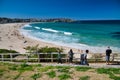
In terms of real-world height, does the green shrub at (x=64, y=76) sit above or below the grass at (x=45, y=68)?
below

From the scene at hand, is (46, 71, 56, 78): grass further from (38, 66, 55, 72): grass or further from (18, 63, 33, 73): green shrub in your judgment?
(18, 63, 33, 73): green shrub

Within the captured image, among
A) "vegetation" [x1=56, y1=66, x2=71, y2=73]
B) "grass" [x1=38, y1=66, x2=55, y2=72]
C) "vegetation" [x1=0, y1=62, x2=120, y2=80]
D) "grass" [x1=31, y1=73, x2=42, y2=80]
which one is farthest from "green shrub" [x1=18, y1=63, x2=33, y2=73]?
"vegetation" [x1=56, y1=66, x2=71, y2=73]

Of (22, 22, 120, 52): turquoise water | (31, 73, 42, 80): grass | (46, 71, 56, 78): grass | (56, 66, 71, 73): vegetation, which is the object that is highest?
(22, 22, 120, 52): turquoise water

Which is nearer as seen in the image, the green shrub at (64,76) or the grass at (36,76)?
the green shrub at (64,76)

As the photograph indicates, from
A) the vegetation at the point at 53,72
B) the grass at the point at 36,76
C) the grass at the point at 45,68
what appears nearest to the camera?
the vegetation at the point at 53,72

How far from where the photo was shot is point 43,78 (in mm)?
13562

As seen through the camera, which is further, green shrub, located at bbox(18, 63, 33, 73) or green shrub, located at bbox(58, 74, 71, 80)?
green shrub, located at bbox(18, 63, 33, 73)

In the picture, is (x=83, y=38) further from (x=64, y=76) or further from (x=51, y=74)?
(x=64, y=76)

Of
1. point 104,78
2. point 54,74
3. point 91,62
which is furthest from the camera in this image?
point 91,62

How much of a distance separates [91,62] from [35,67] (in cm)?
457

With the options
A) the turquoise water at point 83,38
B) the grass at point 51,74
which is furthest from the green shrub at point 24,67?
the turquoise water at point 83,38

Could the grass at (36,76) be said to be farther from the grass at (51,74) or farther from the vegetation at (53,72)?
the grass at (51,74)

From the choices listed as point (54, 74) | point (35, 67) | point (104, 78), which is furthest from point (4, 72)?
point (104, 78)

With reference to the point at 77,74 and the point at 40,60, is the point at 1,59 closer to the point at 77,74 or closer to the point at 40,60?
the point at 40,60
